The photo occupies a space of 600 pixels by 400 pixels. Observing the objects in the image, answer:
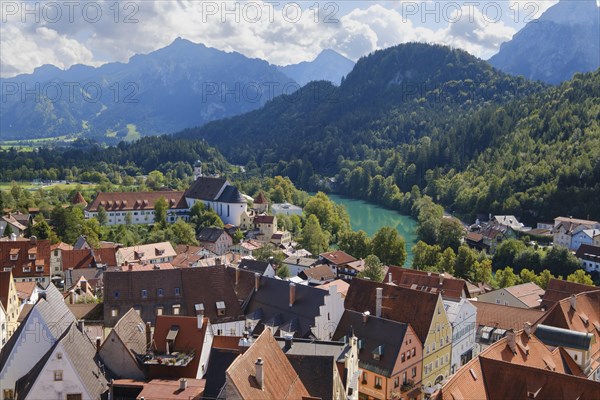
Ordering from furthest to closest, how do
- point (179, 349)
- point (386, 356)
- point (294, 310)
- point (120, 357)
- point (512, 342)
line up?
point (294, 310) < point (386, 356) < point (512, 342) < point (179, 349) < point (120, 357)

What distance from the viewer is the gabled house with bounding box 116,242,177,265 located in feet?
193

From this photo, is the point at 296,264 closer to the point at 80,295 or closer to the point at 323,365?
the point at 80,295

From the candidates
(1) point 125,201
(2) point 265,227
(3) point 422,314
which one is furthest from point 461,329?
(1) point 125,201

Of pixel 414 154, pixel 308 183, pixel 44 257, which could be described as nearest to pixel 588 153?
pixel 414 154

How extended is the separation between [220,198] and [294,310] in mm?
60346

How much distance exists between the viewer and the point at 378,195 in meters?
144

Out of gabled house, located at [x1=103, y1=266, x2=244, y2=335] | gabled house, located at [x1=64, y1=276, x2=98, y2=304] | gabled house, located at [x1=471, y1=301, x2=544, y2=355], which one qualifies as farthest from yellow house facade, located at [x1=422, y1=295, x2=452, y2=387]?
gabled house, located at [x1=64, y1=276, x2=98, y2=304]

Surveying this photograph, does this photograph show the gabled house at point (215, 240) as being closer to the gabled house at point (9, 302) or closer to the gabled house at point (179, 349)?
the gabled house at point (9, 302)

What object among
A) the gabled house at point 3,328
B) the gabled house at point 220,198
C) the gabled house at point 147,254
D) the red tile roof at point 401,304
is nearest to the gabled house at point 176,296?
the gabled house at point 3,328

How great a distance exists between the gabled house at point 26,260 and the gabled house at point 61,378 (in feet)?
95.7

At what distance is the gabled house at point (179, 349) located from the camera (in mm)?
24219

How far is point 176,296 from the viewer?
3341 cm

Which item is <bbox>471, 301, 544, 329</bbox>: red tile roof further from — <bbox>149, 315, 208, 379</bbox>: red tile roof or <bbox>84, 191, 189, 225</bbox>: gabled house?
<bbox>84, 191, 189, 225</bbox>: gabled house

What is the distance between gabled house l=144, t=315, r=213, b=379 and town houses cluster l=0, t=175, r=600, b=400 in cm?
6
